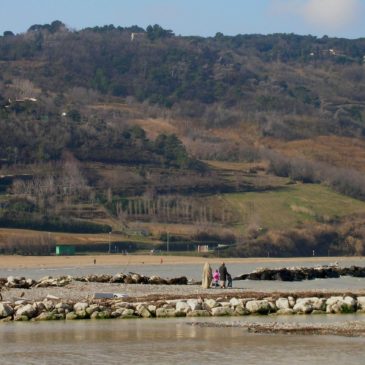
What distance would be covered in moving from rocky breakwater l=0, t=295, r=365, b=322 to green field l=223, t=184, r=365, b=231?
87.9 meters

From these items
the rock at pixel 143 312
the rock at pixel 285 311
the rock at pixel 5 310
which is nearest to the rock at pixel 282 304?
the rock at pixel 285 311

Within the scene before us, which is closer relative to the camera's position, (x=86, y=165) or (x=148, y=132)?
(x=86, y=165)

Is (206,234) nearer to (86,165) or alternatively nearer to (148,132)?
(86,165)

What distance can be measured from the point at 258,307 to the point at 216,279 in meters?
14.1

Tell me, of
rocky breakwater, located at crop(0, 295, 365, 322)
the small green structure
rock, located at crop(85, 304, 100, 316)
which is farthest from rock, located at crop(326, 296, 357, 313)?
the small green structure

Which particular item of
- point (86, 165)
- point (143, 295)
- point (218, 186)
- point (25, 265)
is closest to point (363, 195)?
point (218, 186)

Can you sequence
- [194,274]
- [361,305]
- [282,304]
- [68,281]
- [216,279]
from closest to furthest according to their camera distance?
[282,304], [361,305], [68,281], [216,279], [194,274]

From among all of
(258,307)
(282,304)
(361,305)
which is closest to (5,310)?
(258,307)

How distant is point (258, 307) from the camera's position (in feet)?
113

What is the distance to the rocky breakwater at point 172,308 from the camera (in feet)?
110

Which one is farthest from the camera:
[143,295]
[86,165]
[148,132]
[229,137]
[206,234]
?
[229,137]

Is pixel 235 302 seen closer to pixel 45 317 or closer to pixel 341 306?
pixel 341 306

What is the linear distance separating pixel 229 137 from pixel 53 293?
159934 millimetres

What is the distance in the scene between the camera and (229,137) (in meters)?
200
